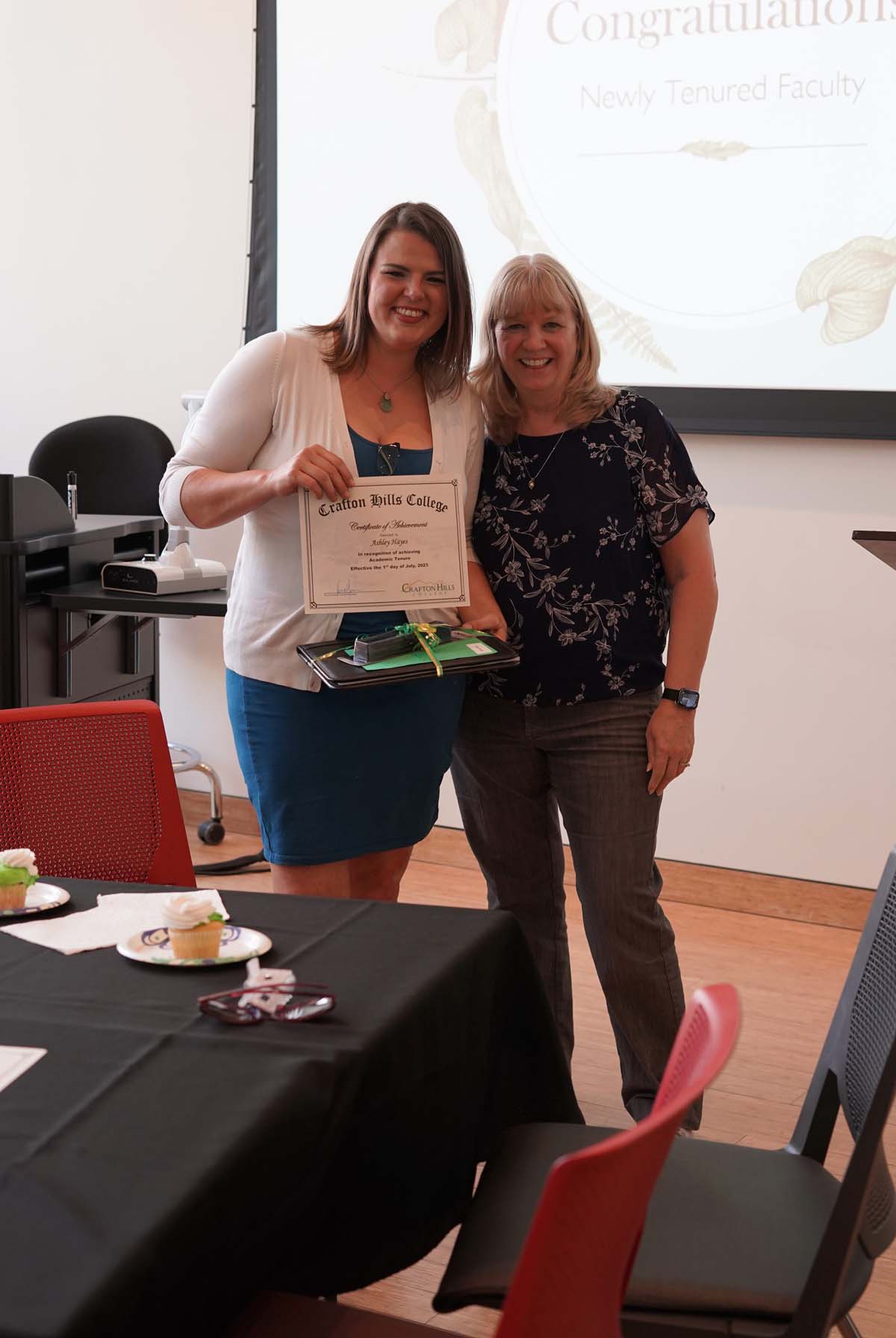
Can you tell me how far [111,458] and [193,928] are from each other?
2910 millimetres

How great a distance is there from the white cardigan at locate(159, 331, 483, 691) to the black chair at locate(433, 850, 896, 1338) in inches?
35.0

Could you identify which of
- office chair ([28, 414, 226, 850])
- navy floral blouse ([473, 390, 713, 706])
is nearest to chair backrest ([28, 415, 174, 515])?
office chair ([28, 414, 226, 850])

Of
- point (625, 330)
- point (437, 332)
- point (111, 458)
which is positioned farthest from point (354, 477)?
point (111, 458)

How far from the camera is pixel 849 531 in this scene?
3.66 meters

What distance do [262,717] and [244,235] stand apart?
2547mm

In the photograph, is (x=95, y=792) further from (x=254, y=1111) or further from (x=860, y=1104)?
(x=860, y=1104)

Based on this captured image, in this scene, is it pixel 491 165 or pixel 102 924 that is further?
pixel 491 165

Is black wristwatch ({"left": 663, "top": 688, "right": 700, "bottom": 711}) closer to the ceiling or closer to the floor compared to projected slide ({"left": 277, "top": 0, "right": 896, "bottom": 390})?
closer to the floor

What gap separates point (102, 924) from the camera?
161 centimetres

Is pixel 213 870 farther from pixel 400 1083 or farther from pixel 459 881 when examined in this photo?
pixel 400 1083

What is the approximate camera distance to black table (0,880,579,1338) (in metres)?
1.00

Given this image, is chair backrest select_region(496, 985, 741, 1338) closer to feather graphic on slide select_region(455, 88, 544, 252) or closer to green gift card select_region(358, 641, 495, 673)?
green gift card select_region(358, 641, 495, 673)

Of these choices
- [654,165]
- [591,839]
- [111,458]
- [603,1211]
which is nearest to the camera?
[603,1211]

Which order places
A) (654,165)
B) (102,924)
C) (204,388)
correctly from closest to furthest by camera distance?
(102,924)
(654,165)
(204,388)
